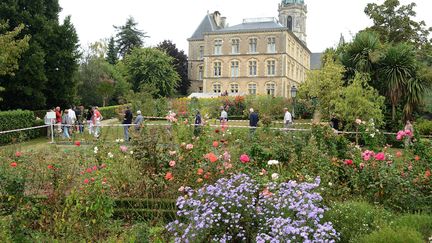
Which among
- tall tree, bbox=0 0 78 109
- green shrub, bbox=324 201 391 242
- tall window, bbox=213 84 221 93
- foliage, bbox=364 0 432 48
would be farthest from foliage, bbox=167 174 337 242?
tall window, bbox=213 84 221 93

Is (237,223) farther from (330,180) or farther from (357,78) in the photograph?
(357,78)

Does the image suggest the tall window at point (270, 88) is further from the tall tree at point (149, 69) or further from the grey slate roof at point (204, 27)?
the grey slate roof at point (204, 27)

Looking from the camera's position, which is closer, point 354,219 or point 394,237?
point 394,237

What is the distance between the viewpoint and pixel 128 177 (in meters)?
6.79

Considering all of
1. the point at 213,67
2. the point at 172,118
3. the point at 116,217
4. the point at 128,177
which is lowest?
the point at 116,217

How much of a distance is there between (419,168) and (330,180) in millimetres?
1430

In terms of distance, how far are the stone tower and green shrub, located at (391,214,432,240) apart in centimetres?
7741

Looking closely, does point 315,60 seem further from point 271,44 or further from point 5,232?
point 5,232

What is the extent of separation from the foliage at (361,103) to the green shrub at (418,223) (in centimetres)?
1109

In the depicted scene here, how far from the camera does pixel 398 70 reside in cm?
1608

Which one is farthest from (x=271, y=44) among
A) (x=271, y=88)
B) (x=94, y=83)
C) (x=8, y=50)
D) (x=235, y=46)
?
(x=8, y=50)

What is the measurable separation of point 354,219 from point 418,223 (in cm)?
71

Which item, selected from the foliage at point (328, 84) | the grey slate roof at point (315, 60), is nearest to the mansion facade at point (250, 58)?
the grey slate roof at point (315, 60)

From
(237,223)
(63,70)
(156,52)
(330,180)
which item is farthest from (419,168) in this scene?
(156,52)
